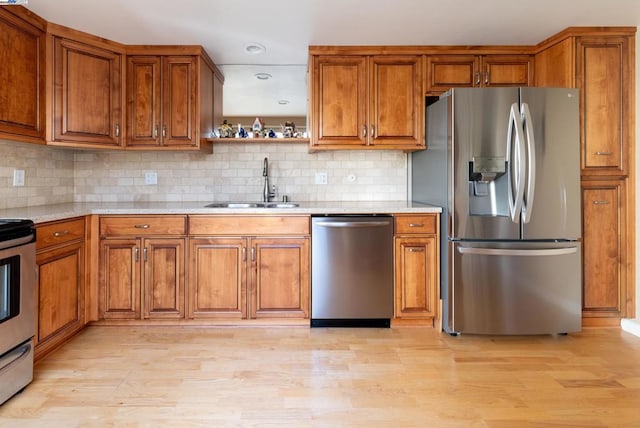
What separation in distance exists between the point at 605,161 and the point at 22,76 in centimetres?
392

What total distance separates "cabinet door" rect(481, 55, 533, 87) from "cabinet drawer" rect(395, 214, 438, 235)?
1.23m

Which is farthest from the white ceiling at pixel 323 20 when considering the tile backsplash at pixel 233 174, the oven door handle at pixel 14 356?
the oven door handle at pixel 14 356

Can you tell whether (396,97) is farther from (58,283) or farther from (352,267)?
(58,283)

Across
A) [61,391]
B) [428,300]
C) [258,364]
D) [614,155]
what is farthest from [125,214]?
[614,155]

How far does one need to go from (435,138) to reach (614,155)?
1238 millimetres

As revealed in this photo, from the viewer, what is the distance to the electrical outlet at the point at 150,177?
139 inches

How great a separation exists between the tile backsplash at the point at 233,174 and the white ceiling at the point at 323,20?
87 cm

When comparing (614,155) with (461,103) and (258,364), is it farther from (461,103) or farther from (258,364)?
(258,364)

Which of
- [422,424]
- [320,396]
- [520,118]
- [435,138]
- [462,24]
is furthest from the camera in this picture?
[435,138]

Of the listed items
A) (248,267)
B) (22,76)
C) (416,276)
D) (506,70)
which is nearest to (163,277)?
(248,267)

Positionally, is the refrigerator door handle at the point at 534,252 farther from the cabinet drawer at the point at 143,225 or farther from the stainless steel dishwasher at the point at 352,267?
the cabinet drawer at the point at 143,225

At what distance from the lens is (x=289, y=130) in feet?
11.5

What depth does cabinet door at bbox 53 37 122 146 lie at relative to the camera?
280cm

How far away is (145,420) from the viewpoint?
5.77 ft
